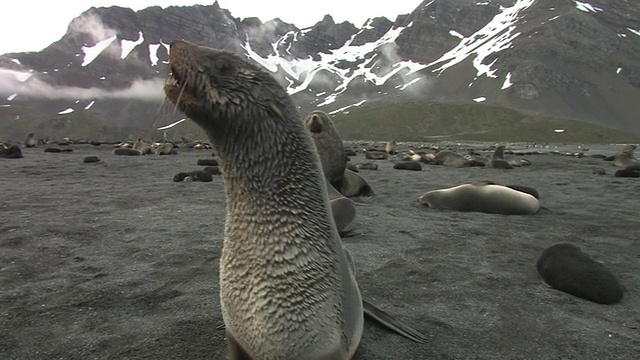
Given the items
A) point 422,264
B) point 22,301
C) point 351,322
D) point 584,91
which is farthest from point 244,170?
point 584,91

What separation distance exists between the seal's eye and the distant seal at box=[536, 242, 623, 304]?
3.80m

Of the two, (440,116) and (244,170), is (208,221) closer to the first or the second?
(244,170)

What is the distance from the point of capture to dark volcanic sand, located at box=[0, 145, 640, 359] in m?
3.15

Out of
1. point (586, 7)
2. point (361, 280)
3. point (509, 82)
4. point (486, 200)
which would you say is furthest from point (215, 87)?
point (586, 7)

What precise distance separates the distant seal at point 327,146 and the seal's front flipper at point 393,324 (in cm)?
537

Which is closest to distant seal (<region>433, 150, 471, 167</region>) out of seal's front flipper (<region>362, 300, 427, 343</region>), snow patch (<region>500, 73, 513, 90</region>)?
seal's front flipper (<region>362, 300, 427, 343</region>)

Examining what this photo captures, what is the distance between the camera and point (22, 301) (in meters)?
3.68

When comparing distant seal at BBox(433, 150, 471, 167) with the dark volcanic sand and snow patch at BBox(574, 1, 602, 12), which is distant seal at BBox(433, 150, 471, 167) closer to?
the dark volcanic sand

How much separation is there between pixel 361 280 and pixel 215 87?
2780 mm

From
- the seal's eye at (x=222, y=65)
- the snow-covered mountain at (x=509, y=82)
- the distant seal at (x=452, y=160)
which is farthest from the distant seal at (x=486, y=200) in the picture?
the snow-covered mountain at (x=509, y=82)

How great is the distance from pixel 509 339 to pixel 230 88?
2.72 m

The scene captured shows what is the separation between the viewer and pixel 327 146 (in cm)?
878

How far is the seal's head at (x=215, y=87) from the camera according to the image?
2.27 m

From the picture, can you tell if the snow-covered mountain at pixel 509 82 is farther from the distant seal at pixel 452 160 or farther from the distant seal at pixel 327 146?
the distant seal at pixel 327 146
